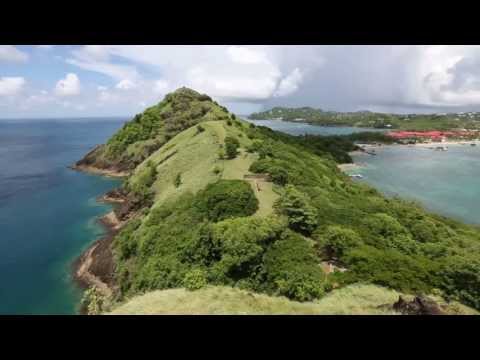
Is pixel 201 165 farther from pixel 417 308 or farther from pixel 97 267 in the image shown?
pixel 417 308

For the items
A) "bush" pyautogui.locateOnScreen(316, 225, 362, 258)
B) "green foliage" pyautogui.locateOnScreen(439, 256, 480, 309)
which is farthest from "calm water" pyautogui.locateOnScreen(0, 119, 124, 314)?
"green foliage" pyautogui.locateOnScreen(439, 256, 480, 309)

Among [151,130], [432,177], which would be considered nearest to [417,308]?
[151,130]

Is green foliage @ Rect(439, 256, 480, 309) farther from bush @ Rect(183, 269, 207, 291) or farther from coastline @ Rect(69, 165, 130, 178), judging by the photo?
coastline @ Rect(69, 165, 130, 178)

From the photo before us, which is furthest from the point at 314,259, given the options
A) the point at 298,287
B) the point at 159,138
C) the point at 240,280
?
the point at 159,138

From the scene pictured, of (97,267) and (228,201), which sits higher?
(228,201)
